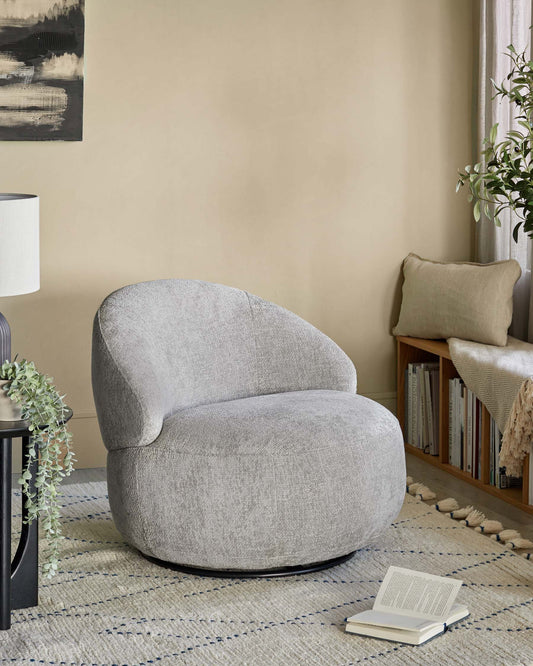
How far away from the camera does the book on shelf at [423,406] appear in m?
3.86

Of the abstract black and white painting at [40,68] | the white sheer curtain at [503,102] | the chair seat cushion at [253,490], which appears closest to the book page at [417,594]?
the chair seat cushion at [253,490]

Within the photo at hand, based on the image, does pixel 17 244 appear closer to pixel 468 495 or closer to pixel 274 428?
pixel 274 428

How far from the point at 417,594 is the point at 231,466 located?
1.92ft

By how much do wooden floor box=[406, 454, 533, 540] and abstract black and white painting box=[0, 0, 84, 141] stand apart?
76.7 inches

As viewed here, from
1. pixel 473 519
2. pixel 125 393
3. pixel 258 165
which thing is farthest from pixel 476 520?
pixel 258 165

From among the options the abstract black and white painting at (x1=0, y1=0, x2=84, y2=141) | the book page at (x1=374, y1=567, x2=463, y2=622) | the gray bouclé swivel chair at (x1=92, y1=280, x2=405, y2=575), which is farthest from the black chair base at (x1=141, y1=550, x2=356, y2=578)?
the abstract black and white painting at (x1=0, y1=0, x2=84, y2=141)

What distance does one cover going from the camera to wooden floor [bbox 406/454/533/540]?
304cm

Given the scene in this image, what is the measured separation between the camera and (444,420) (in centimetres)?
374

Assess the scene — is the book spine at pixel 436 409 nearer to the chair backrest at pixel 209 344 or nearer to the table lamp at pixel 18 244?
the chair backrest at pixel 209 344

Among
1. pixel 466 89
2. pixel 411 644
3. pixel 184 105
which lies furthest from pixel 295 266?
pixel 411 644

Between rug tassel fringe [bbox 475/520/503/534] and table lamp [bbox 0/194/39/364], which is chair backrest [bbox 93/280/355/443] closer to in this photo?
table lamp [bbox 0/194/39/364]

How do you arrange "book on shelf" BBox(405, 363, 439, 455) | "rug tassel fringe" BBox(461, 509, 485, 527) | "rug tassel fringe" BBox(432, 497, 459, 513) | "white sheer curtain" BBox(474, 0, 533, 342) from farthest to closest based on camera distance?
"book on shelf" BBox(405, 363, 439, 455), "white sheer curtain" BBox(474, 0, 533, 342), "rug tassel fringe" BBox(432, 497, 459, 513), "rug tassel fringe" BBox(461, 509, 485, 527)

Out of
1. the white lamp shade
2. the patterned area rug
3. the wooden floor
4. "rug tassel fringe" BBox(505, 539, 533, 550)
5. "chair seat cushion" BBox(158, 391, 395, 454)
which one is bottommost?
the patterned area rug

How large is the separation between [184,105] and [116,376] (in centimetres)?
154
